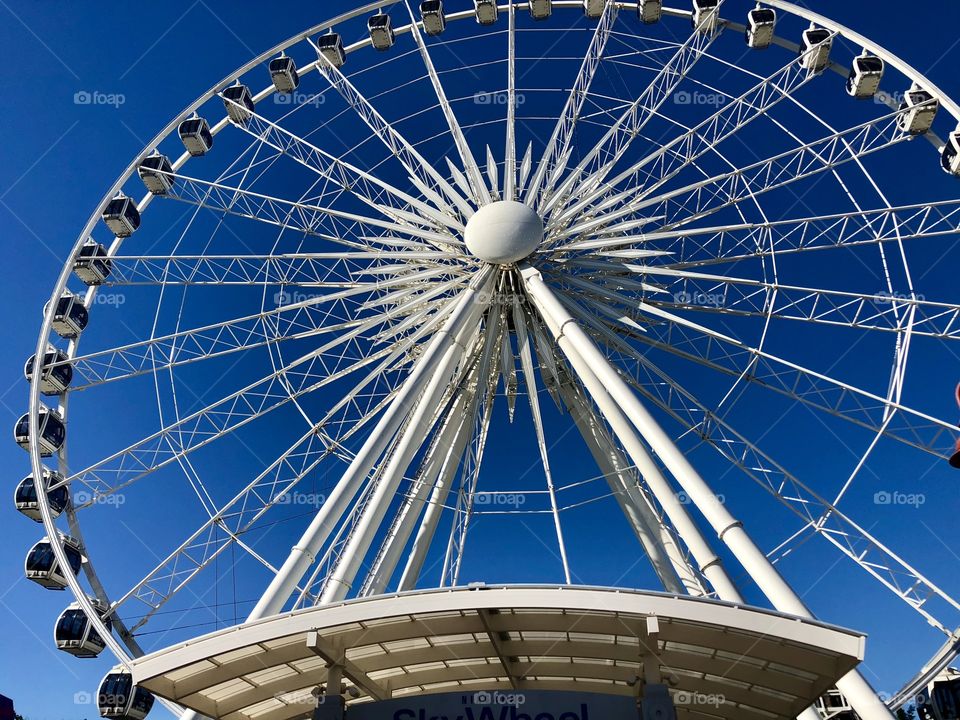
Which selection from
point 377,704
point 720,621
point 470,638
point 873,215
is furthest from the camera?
point 873,215

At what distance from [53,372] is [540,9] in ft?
60.2

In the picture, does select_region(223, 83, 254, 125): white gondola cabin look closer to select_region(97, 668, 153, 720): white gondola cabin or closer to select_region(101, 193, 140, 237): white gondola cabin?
select_region(101, 193, 140, 237): white gondola cabin

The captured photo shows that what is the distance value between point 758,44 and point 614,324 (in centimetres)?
996

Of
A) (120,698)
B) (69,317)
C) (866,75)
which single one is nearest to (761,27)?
(866,75)

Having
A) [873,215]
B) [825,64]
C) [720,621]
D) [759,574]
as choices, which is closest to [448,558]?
[759,574]

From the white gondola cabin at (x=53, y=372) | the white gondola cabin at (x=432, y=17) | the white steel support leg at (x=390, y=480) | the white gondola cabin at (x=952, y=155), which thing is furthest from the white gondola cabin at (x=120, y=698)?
the white gondola cabin at (x=952, y=155)

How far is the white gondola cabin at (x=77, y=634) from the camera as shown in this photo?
17.6m

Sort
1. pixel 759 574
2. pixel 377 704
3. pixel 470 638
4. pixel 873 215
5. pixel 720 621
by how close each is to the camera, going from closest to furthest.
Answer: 1. pixel 720 621
2. pixel 377 704
3. pixel 470 638
4. pixel 759 574
5. pixel 873 215

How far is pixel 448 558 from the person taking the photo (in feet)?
65.5

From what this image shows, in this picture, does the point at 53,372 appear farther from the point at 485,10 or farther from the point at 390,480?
the point at 485,10

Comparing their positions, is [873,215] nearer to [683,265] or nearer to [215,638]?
[683,265]

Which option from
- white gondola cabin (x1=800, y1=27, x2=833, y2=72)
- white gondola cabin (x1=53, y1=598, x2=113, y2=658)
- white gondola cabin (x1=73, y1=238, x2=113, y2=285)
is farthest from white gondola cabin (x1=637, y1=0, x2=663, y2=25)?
white gondola cabin (x1=53, y1=598, x2=113, y2=658)

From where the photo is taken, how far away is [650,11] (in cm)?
2423

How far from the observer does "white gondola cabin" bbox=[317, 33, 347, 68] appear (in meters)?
24.1
